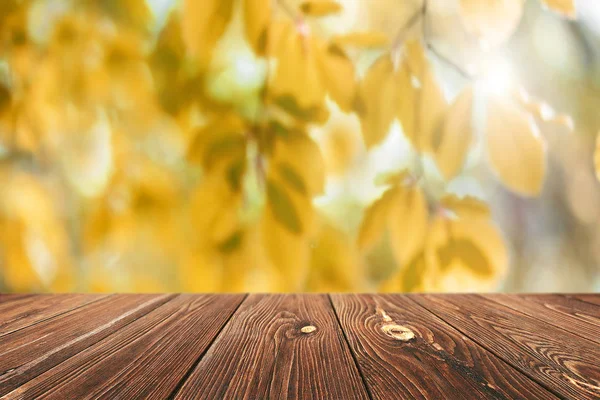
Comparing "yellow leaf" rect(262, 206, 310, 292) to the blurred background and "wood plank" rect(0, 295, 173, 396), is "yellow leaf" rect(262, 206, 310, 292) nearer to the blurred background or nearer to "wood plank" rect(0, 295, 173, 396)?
the blurred background

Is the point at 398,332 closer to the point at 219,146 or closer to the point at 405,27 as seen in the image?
the point at 219,146

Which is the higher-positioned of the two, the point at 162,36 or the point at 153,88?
the point at 162,36

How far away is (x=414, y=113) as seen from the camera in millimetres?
1242

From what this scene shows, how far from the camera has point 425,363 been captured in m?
0.63

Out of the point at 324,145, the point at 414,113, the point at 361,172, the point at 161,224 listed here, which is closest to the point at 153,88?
the point at 161,224

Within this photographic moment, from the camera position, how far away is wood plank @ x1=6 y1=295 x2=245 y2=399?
55cm

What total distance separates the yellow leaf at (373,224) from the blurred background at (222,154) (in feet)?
0.08

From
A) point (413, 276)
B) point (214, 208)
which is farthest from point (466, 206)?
point (214, 208)

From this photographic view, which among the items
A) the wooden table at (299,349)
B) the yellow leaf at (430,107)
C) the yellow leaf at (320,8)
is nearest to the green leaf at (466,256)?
the wooden table at (299,349)

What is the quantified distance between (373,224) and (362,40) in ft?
1.73

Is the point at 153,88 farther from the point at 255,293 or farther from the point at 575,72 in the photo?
the point at 575,72

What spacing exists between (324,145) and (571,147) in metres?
0.72

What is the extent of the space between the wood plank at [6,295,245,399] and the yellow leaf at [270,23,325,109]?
0.64 meters

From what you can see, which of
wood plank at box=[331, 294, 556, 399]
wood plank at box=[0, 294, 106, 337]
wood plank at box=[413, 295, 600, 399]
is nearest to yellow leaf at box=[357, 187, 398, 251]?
wood plank at box=[413, 295, 600, 399]
